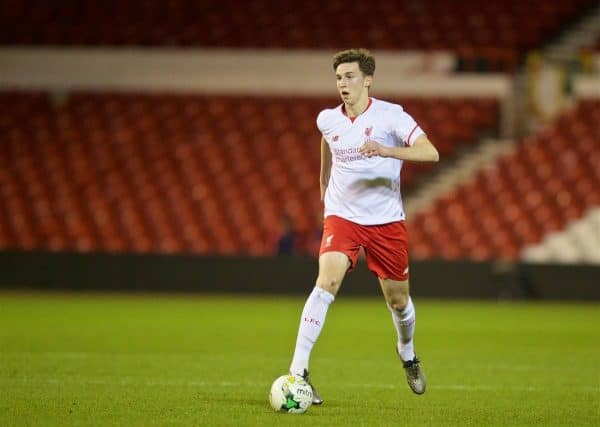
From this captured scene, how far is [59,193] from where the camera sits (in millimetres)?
24797

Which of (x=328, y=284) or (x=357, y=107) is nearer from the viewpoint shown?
(x=328, y=284)

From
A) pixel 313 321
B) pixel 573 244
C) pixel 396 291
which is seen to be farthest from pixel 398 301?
pixel 573 244

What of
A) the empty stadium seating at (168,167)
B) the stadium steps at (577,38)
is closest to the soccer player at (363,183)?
the empty stadium seating at (168,167)

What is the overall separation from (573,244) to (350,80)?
1505 centimetres

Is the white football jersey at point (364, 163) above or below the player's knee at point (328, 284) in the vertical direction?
above

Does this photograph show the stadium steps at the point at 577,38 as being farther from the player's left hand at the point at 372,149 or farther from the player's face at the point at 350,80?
the player's left hand at the point at 372,149

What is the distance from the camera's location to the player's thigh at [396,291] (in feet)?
26.9

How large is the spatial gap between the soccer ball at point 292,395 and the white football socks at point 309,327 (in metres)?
0.11

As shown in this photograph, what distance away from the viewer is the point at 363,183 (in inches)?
318

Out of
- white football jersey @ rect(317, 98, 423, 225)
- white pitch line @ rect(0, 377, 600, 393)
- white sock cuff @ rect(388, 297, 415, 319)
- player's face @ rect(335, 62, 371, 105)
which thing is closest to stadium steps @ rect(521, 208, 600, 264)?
white pitch line @ rect(0, 377, 600, 393)

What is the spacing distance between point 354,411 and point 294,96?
19.5 metres

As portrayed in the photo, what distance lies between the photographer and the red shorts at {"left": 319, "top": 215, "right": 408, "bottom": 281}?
7945 millimetres

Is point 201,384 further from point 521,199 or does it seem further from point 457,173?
point 457,173

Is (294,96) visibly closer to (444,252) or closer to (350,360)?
(444,252)
